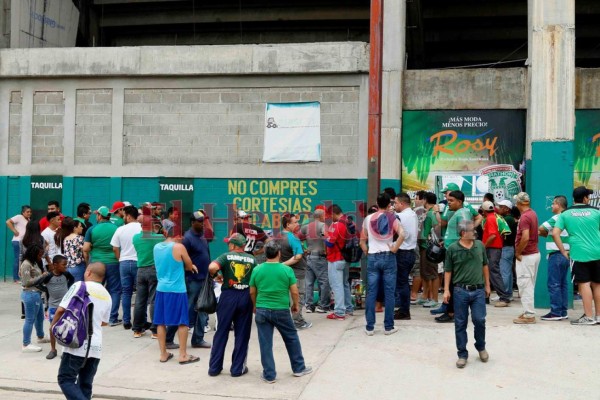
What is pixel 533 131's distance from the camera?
37.9 feet

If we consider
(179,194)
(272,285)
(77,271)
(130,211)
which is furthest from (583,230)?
(179,194)

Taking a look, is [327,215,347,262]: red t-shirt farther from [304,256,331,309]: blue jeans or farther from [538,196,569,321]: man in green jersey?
[538,196,569,321]: man in green jersey

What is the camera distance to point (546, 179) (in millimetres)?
11352

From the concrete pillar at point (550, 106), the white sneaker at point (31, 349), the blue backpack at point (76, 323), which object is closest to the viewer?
the blue backpack at point (76, 323)

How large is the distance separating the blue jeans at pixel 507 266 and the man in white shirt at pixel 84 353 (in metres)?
7.37

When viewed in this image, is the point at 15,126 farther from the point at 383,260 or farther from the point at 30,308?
the point at 383,260

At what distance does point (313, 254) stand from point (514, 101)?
588cm

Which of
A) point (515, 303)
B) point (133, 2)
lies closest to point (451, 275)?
point (515, 303)

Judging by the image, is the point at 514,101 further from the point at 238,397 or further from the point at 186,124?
the point at 238,397

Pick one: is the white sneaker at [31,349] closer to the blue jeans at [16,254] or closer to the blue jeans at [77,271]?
the blue jeans at [77,271]

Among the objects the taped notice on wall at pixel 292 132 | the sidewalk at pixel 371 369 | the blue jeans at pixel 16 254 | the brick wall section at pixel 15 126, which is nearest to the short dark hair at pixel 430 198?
the sidewalk at pixel 371 369

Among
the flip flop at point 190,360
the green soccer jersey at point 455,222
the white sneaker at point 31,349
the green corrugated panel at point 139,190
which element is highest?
the green corrugated panel at point 139,190

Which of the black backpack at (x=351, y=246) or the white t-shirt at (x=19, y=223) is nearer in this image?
the black backpack at (x=351, y=246)

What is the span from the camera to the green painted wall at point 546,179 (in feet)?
36.8
